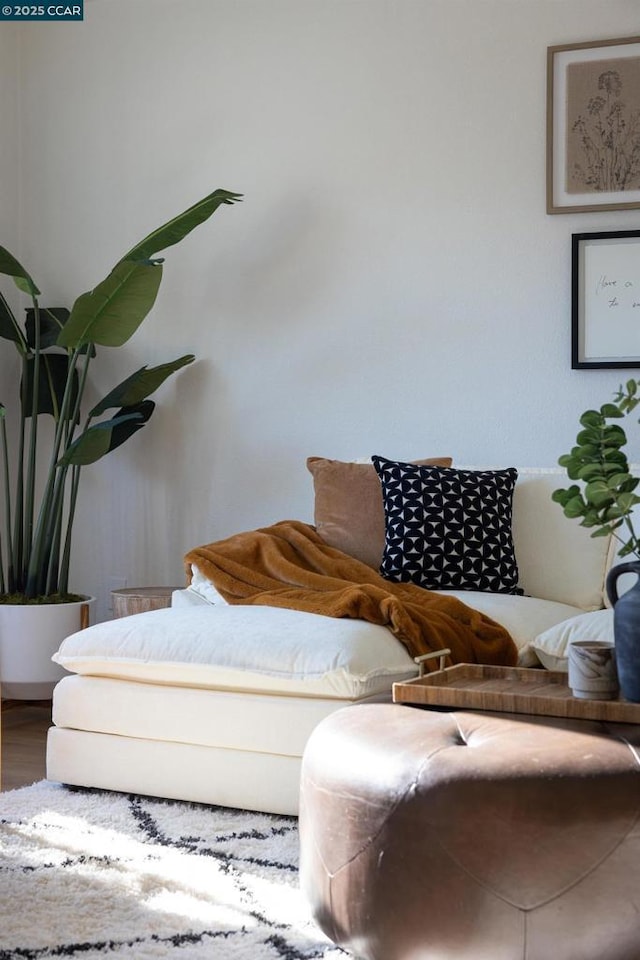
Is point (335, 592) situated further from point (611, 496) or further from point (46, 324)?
point (46, 324)

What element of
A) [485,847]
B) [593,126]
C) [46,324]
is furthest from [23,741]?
[593,126]

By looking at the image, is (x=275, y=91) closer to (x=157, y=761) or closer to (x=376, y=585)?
(x=376, y=585)

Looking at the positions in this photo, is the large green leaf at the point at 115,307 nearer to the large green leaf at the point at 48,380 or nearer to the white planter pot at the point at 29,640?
the large green leaf at the point at 48,380

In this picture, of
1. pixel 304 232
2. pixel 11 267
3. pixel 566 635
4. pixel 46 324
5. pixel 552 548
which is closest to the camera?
pixel 566 635

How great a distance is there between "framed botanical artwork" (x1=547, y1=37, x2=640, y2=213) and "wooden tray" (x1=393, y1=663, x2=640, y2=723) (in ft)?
6.88

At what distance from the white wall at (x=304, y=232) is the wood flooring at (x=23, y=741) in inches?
25.3

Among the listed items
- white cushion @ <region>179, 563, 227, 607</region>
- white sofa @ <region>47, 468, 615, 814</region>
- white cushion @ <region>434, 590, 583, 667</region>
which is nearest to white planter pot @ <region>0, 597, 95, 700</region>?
white cushion @ <region>179, 563, 227, 607</region>

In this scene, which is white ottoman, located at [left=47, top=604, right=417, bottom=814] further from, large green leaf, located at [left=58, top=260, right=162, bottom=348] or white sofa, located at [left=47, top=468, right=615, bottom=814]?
large green leaf, located at [left=58, top=260, right=162, bottom=348]

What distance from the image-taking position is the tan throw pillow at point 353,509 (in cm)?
360

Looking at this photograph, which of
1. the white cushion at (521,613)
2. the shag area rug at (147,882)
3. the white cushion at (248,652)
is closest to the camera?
the shag area rug at (147,882)

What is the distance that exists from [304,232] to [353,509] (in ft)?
4.04

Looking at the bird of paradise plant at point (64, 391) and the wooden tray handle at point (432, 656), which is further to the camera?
the bird of paradise plant at point (64, 391)

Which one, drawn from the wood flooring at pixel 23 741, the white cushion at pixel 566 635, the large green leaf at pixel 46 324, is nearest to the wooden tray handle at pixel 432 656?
the white cushion at pixel 566 635

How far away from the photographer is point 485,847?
1693mm
